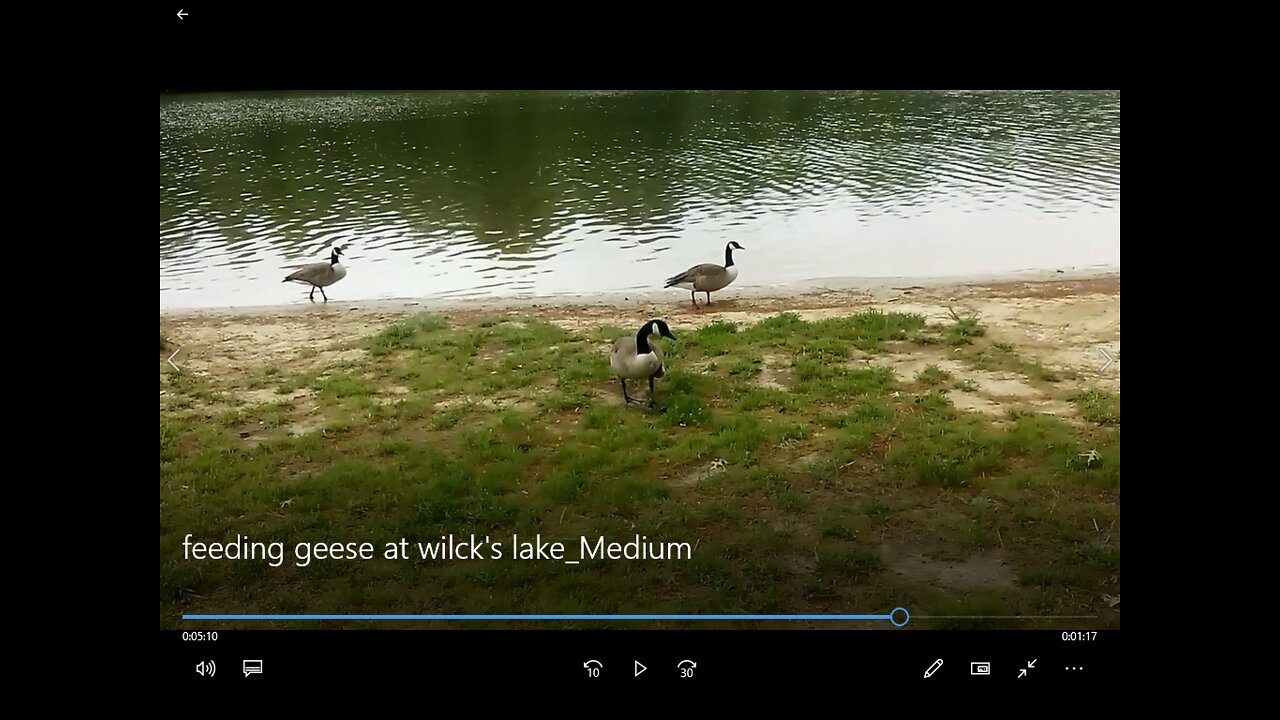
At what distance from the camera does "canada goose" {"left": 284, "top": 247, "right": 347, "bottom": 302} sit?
6758 millimetres

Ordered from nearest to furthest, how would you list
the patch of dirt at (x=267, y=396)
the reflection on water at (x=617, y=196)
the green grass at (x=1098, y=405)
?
the green grass at (x=1098, y=405) < the patch of dirt at (x=267, y=396) < the reflection on water at (x=617, y=196)

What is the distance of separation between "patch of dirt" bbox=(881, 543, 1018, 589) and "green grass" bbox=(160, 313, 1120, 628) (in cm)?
2

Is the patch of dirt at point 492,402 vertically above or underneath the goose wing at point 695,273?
underneath

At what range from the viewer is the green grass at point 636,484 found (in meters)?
2.31

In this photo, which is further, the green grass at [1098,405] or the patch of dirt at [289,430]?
the patch of dirt at [289,430]

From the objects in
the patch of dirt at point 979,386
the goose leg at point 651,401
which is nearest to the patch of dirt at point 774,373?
the patch of dirt at point 979,386

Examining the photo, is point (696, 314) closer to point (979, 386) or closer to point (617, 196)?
point (979, 386)

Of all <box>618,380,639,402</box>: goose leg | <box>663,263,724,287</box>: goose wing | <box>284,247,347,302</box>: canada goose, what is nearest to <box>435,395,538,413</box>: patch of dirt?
<box>618,380,639,402</box>: goose leg

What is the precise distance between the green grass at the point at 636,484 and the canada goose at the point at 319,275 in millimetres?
2353

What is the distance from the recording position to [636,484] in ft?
9.77

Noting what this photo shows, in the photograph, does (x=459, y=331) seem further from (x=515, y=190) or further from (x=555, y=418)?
(x=515, y=190)

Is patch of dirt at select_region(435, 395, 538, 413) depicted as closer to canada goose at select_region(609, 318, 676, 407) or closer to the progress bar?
canada goose at select_region(609, 318, 676, 407)

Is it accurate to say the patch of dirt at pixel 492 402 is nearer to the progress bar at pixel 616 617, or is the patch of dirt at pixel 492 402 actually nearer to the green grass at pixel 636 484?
the green grass at pixel 636 484

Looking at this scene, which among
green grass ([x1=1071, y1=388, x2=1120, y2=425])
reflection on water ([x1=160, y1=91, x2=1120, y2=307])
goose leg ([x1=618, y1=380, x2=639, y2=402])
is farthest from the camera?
reflection on water ([x1=160, y1=91, x2=1120, y2=307])
